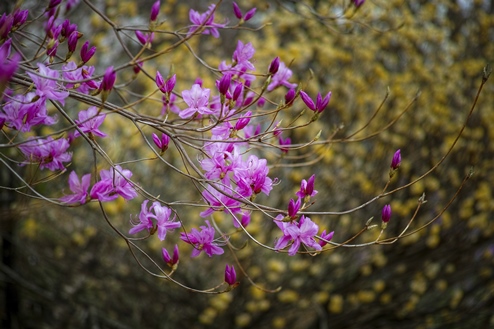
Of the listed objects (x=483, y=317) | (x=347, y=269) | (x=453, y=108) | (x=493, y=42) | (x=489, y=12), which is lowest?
(x=483, y=317)

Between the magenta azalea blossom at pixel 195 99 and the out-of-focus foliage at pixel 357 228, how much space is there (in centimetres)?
246

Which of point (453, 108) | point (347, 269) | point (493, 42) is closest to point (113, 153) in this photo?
point (347, 269)

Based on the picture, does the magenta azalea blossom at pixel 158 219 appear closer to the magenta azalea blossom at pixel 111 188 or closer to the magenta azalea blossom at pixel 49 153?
the magenta azalea blossom at pixel 111 188

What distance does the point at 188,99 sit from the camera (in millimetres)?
1446

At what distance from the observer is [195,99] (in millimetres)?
1453

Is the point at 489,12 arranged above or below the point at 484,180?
above

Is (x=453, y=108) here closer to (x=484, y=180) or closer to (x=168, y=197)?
(x=484, y=180)

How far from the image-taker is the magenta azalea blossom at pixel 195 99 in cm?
144

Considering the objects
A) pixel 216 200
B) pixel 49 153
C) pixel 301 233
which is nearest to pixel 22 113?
pixel 49 153

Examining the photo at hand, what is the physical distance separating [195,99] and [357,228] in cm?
280

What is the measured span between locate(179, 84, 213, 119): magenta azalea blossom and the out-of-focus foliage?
2460mm

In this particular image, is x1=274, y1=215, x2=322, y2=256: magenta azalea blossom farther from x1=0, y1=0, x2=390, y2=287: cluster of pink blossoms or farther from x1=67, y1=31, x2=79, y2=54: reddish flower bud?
x1=67, y1=31, x2=79, y2=54: reddish flower bud

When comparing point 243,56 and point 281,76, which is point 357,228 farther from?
point 243,56

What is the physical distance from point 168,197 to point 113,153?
750 millimetres
